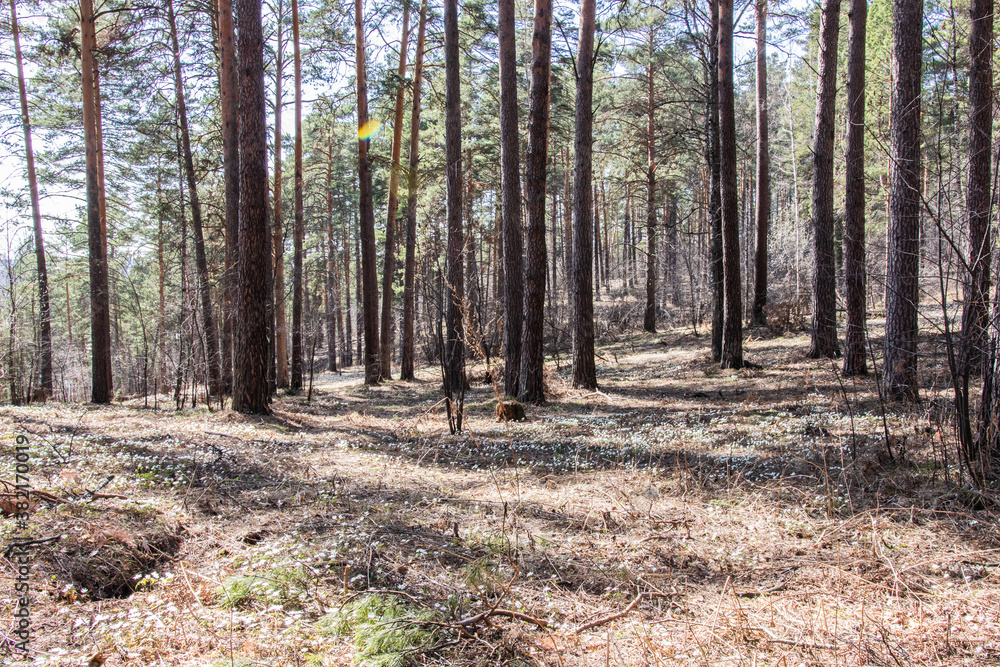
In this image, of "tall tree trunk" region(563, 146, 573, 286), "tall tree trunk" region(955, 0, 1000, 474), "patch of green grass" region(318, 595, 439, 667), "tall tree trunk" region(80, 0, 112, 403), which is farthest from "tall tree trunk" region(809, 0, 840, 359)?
"tall tree trunk" region(563, 146, 573, 286)

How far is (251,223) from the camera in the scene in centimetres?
887

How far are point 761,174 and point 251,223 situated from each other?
14.1 metres

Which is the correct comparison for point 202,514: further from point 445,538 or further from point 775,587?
point 775,587

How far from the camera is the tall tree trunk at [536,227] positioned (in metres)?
9.45

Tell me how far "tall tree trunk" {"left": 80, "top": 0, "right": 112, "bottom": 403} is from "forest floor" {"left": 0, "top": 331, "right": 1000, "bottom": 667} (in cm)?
754

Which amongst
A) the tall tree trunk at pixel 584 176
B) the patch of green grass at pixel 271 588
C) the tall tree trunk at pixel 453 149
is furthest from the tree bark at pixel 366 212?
the patch of green grass at pixel 271 588

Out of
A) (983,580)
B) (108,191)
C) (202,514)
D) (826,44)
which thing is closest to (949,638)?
(983,580)

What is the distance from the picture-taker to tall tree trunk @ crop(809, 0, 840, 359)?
10.2m

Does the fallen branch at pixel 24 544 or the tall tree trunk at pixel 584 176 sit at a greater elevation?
the tall tree trunk at pixel 584 176

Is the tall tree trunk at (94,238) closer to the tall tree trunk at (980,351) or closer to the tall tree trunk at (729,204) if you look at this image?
the tall tree trunk at (729,204)

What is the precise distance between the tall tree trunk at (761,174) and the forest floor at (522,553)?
10.8 m

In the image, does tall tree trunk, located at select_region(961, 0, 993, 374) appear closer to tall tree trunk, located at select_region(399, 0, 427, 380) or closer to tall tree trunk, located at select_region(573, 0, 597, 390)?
tall tree trunk, located at select_region(573, 0, 597, 390)
